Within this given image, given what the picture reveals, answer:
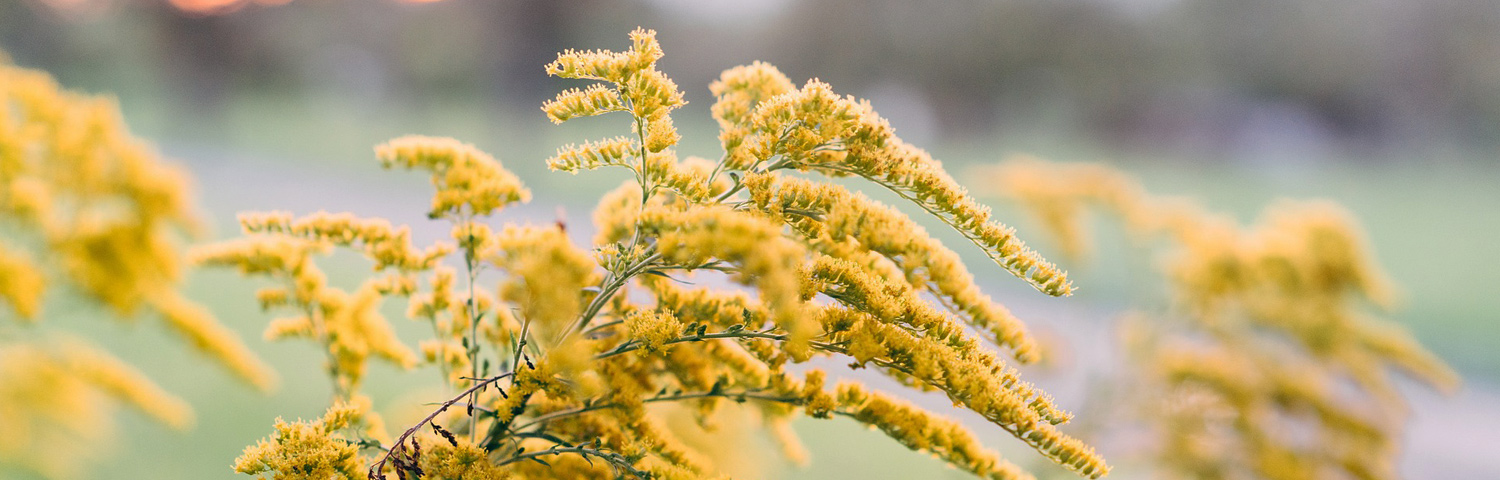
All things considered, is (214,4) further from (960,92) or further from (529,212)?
(960,92)

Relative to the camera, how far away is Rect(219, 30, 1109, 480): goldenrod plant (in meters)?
1.31

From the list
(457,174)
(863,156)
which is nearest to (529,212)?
(457,174)

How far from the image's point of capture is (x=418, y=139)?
5.45ft

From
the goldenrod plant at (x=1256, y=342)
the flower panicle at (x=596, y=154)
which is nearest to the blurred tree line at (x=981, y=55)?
the goldenrod plant at (x=1256, y=342)

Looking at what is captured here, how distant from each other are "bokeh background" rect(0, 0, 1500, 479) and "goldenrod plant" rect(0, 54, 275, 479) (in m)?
8.02

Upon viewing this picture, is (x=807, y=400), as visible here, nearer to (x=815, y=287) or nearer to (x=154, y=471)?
(x=815, y=287)

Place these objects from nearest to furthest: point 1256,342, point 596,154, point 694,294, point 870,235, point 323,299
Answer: point 870,235 → point 596,154 → point 694,294 → point 323,299 → point 1256,342

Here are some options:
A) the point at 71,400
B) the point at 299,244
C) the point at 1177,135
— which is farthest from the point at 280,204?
the point at 1177,135

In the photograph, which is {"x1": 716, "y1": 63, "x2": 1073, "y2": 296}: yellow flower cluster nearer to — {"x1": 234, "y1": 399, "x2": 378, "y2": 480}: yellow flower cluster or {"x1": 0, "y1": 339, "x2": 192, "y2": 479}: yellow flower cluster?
{"x1": 234, "y1": 399, "x2": 378, "y2": 480}: yellow flower cluster

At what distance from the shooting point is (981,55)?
23.7m

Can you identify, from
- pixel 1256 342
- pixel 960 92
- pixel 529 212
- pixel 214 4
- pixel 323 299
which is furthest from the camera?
pixel 960 92

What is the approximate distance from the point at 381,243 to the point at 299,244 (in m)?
0.35

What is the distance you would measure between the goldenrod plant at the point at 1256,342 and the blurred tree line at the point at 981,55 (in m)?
13.8

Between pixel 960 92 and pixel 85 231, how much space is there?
24854 mm
